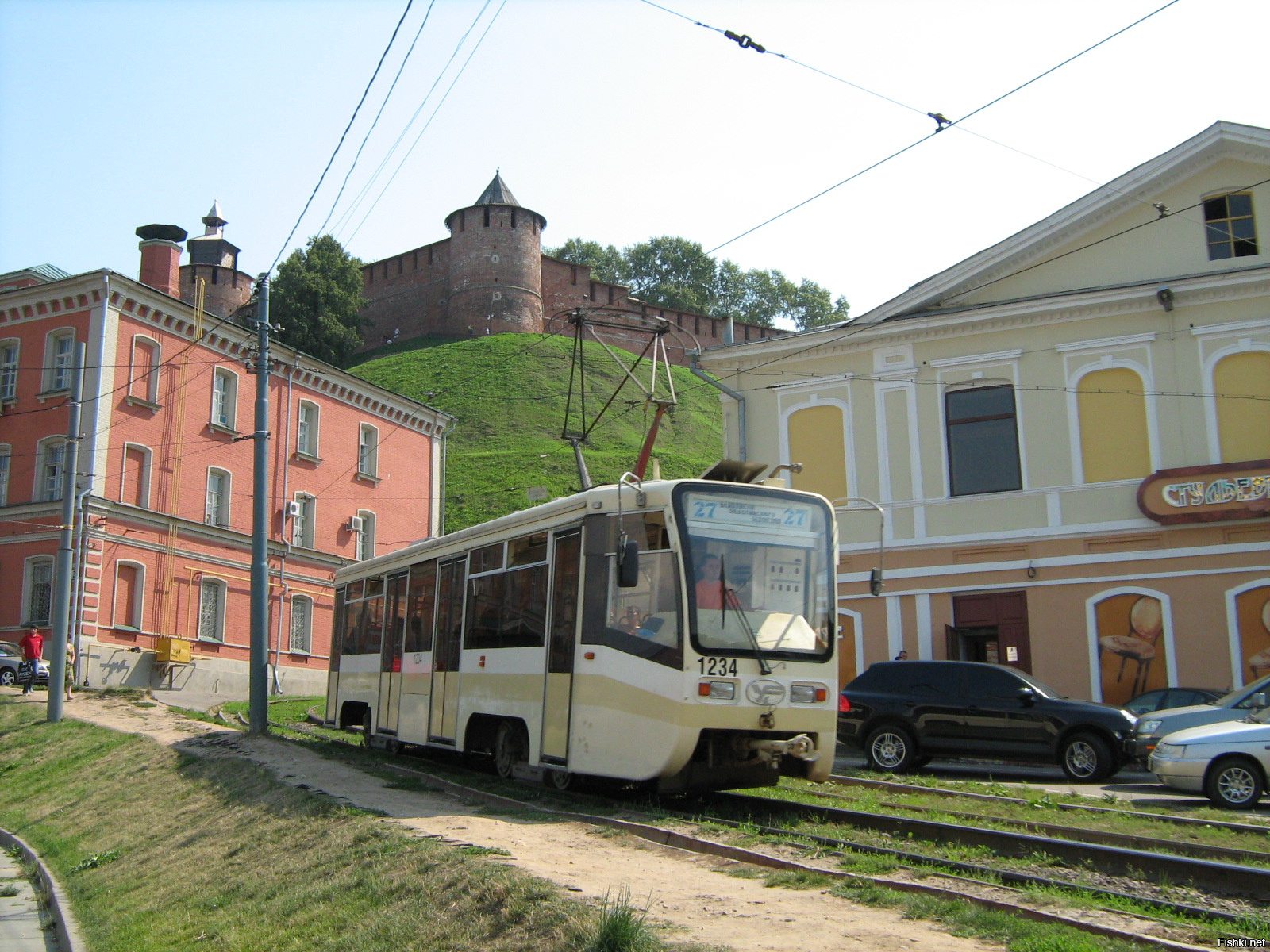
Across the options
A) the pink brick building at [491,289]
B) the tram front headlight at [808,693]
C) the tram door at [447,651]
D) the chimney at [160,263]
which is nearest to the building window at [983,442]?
the tram door at [447,651]

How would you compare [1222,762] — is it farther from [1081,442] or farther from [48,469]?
[48,469]

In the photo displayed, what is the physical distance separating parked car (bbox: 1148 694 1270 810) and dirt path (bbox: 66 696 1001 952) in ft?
22.3

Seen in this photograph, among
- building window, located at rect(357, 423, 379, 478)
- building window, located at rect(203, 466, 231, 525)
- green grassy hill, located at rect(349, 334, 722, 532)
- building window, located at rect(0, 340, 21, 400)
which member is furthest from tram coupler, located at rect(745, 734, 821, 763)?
green grassy hill, located at rect(349, 334, 722, 532)

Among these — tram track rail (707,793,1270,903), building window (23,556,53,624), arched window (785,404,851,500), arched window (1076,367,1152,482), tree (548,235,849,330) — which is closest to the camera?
tram track rail (707,793,1270,903)

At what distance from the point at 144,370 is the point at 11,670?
941cm

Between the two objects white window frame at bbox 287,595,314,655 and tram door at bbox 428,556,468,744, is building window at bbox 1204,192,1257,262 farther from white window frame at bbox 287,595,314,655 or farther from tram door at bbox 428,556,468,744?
white window frame at bbox 287,595,314,655

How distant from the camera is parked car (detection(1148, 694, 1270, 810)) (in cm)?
1224

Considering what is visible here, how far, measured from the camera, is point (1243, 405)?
22.0 m

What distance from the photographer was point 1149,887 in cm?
743

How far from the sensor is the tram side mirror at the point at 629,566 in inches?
404

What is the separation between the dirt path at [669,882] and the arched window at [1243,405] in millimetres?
16778

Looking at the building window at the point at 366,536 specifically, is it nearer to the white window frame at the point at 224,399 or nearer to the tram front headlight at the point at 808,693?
the white window frame at the point at 224,399

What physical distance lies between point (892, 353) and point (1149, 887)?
18491 millimetres

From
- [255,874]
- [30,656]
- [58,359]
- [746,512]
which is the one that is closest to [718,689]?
[746,512]
